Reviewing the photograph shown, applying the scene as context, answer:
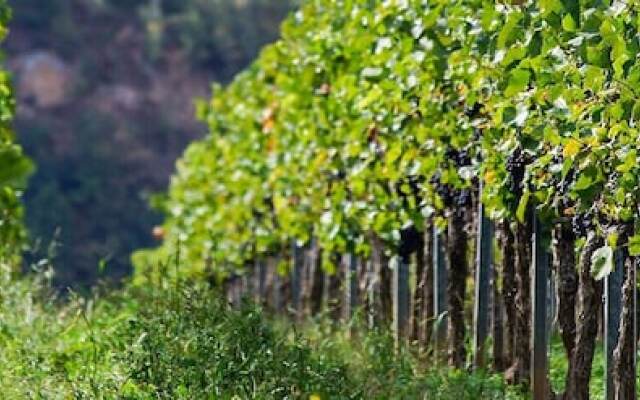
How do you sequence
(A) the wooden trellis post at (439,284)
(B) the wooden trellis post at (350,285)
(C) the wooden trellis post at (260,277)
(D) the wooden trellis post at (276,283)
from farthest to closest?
(C) the wooden trellis post at (260,277), (D) the wooden trellis post at (276,283), (B) the wooden trellis post at (350,285), (A) the wooden trellis post at (439,284)

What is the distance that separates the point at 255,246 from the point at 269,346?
6.91 m

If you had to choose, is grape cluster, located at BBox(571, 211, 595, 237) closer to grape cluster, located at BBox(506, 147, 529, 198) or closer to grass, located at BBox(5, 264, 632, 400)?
grape cluster, located at BBox(506, 147, 529, 198)

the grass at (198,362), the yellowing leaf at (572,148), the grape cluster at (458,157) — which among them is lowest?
the grass at (198,362)

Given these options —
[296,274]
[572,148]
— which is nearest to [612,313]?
[572,148]

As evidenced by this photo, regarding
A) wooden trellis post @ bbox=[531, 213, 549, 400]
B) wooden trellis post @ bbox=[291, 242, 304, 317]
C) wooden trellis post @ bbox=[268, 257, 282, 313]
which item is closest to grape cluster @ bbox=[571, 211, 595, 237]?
wooden trellis post @ bbox=[531, 213, 549, 400]

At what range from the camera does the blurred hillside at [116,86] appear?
46625mm

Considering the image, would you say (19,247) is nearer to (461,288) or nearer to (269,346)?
(461,288)

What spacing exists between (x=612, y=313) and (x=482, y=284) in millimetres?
1475

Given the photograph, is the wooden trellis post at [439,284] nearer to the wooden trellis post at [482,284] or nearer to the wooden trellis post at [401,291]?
the wooden trellis post at [482,284]

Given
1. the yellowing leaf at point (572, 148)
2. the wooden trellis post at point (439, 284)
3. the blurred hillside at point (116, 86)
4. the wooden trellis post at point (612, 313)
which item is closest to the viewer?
the yellowing leaf at point (572, 148)

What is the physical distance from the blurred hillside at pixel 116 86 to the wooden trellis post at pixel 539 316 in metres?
38.1

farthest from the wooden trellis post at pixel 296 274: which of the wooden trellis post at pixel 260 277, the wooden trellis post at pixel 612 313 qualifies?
the wooden trellis post at pixel 612 313

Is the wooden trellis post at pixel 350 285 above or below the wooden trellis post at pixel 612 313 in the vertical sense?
above

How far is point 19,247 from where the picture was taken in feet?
34.6
